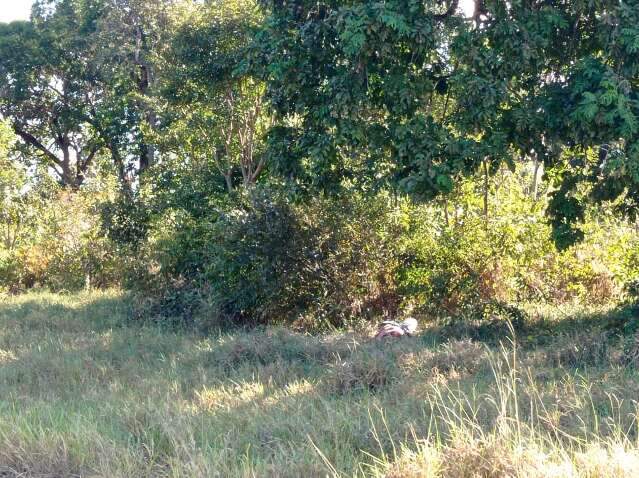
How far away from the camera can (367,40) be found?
834 cm

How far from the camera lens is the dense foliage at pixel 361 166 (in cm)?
843

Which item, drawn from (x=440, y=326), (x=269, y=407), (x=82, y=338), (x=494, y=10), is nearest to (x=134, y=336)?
(x=82, y=338)

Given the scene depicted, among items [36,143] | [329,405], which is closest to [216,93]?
[329,405]

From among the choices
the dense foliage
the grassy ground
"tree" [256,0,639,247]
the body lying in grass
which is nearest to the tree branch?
the dense foliage

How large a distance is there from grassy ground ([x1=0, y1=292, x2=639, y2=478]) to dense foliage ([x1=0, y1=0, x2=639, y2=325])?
1748 mm

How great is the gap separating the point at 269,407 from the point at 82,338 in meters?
6.33

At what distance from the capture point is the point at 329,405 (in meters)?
6.20

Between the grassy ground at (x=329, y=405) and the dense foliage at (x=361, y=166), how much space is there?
5.73 ft

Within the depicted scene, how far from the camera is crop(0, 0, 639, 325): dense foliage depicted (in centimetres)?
843

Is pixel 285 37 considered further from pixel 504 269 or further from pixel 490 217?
pixel 504 269

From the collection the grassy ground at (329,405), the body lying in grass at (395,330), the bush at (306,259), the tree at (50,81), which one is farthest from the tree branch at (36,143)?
the body lying in grass at (395,330)

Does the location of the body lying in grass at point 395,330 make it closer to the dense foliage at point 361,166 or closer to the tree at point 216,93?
the dense foliage at point 361,166

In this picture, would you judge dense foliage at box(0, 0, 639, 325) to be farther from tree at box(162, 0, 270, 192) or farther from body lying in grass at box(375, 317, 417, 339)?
body lying in grass at box(375, 317, 417, 339)

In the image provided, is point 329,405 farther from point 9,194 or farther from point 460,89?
point 9,194
